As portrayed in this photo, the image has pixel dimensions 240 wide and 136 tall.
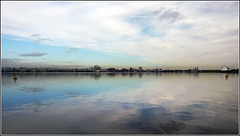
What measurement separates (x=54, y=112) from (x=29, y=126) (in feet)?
13.8

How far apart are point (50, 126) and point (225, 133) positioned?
11.8 meters

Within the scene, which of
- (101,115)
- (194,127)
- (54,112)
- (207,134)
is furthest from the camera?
(54,112)

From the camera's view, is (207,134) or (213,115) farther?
(213,115)

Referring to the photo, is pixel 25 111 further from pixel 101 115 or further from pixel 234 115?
pixel 234 115

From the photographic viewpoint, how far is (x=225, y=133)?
1218 cm

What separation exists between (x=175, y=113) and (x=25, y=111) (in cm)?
1407

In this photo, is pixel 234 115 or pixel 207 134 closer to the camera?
pixel 207 134

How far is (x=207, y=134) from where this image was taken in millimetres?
11906

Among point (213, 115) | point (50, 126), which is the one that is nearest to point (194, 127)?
point (213, 115)

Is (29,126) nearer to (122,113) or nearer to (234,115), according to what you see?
(122,113)

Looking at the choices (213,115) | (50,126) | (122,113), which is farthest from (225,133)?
(50,126)

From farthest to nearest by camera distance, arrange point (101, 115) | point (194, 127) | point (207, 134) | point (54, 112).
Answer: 1. point (54, 112)
2. point (101, 115)
3. point (194, 127)
4. point (207, 134)

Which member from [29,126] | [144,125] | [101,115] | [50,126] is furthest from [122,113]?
[29,126]

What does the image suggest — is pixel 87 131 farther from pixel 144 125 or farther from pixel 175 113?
pixel 175 113
